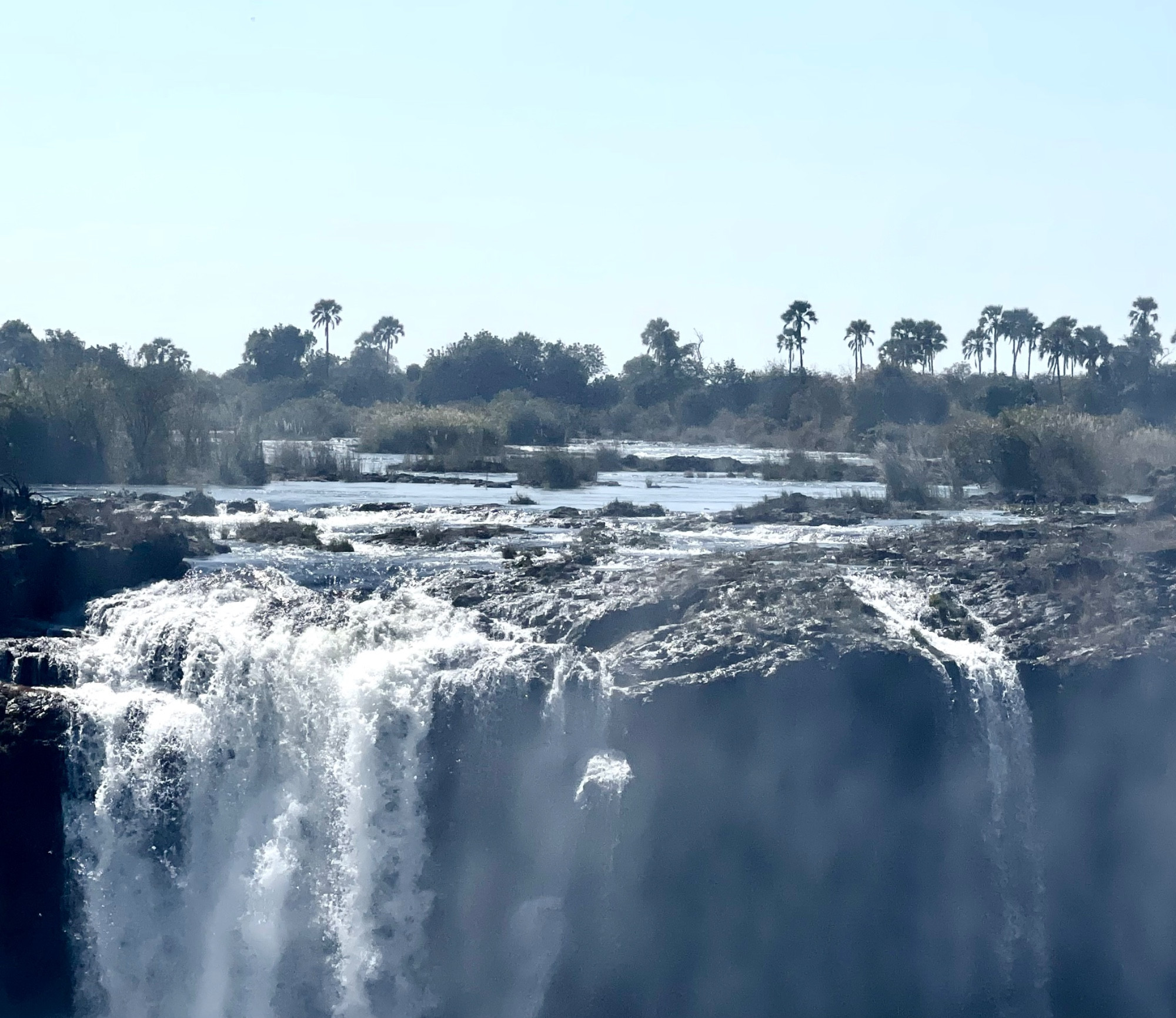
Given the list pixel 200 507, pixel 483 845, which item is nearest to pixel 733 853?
pixel 483 845

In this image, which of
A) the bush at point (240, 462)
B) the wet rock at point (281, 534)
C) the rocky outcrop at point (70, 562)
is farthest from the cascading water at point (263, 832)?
the bush at point (240, 462)

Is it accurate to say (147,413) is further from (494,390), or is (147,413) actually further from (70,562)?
(494,390)

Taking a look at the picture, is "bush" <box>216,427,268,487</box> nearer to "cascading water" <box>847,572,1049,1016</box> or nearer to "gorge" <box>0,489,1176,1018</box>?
"gorge" <box>0,489,1176,1018</box>

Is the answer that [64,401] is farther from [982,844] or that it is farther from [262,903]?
[982,844]

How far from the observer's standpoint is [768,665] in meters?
15.7

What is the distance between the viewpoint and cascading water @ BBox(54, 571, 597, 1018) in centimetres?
1482

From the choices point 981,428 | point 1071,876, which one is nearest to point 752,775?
point 1071,876

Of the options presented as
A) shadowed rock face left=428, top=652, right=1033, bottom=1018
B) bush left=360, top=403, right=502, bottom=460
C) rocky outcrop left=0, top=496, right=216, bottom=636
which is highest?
bush left=360, top=403, right=502, bottom=460

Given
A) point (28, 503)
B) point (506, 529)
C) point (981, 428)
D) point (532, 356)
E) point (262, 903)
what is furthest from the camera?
point (532, 356)

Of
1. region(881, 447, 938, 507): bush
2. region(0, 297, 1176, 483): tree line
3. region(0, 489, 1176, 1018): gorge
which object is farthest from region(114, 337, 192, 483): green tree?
region(0, 489, 1176, 1018): gorge

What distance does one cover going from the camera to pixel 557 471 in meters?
43.2

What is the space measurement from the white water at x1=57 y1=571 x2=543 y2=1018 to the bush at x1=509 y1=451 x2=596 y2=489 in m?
26.6

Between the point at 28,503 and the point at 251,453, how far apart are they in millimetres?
18740

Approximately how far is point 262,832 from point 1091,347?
72259 mm
